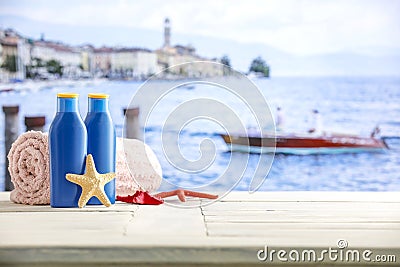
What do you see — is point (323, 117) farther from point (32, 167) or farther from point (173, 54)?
point (32, 167)

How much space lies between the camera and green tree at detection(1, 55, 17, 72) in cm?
329

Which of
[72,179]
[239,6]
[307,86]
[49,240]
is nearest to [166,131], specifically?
[72,179]

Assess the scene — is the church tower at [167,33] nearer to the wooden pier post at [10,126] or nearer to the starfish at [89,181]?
the wooden pier post at [10,126]

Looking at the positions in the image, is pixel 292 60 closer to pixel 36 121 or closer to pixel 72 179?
pixel 36 121

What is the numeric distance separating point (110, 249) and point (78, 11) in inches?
79.6

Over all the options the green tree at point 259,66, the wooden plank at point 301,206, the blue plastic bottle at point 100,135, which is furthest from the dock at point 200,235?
the green tree at point 259,66

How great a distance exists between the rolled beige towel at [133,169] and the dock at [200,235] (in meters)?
0.13

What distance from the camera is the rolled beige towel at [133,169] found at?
1.99m

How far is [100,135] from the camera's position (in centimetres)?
184

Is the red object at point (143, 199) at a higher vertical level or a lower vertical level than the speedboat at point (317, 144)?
lower

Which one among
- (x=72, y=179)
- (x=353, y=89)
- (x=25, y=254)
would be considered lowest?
(x=25, y=254)

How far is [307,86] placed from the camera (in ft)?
11.5

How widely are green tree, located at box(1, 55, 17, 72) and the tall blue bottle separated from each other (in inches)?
63.5

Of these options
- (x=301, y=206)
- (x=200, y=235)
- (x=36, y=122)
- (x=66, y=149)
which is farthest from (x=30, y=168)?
(x=36, y=122)
